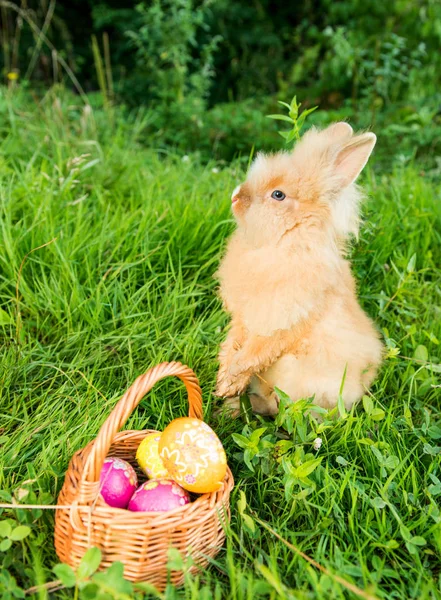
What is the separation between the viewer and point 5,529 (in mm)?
1575

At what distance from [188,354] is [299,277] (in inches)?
25.4

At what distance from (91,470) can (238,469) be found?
0.69 meters

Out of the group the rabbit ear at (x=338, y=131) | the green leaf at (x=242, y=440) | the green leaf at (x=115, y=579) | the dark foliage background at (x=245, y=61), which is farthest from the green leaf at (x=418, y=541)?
the dark foliage background at (x=245, y=61)

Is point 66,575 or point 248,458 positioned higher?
point 66,575

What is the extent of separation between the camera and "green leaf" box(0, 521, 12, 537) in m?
1.56

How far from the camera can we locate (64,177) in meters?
3.08

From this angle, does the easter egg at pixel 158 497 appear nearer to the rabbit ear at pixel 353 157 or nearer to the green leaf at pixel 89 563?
the green leaf at pixel 89 563

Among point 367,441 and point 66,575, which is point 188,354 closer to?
point 367,441

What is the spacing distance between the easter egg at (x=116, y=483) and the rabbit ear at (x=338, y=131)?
128 centimetres

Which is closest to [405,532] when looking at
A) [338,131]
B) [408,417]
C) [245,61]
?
[408,417]

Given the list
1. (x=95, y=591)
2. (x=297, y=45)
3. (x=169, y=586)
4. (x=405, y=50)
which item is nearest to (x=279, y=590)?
(x=169, y=586)

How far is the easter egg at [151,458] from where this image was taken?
176 cm

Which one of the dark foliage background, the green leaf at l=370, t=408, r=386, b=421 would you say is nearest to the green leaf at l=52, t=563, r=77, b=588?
the green leaf at l=370, t=408, r=386, b=421

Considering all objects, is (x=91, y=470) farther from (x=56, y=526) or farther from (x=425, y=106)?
(x=425, y=106)
